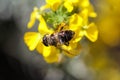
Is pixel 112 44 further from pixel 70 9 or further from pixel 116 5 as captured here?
pixel 70 9

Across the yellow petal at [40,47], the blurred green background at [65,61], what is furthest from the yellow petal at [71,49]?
the blurred green background at [65,61]

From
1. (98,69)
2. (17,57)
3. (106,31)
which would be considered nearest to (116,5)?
(106,31)

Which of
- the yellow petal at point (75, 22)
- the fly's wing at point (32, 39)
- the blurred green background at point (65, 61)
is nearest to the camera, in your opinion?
the yellow petal at point (75, 22)

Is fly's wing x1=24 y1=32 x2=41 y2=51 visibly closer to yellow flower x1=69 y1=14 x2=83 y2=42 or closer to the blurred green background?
yellow flower x1=69 y1=14 x2=83 y2=42

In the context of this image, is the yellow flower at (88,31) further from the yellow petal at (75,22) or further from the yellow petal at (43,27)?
the yellow petal at (43,27)

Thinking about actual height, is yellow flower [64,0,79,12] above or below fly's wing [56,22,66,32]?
above

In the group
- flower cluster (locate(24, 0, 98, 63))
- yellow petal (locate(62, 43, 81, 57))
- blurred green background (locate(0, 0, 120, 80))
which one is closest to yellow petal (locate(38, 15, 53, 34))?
flower cluster (locate(24, 0, 98, 63))
